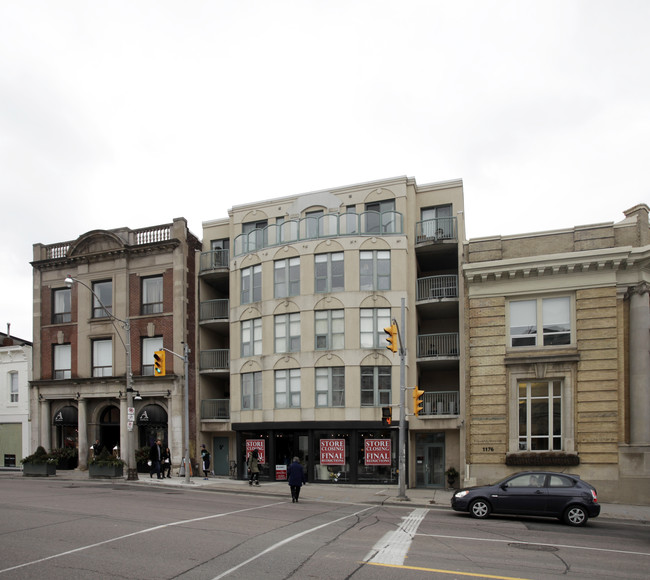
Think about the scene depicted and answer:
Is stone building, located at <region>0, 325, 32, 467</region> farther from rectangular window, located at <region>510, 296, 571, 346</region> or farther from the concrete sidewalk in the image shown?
rectangular window, located at <region>510, 296, 571, 346</region>

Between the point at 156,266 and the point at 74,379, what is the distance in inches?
330

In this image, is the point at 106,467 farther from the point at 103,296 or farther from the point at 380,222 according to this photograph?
the point at 380,222

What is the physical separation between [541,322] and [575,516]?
1059 centimetres

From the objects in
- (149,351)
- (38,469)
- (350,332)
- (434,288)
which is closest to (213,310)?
(149,351)

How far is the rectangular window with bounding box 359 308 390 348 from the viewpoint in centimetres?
3123

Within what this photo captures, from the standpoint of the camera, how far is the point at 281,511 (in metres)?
19.8

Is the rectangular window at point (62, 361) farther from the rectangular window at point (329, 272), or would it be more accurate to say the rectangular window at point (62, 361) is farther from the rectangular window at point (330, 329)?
the rectangular window at point (329, 272)

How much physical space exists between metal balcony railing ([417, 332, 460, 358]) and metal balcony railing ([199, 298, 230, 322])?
38.7 feet

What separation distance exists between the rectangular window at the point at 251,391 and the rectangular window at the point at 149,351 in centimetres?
600

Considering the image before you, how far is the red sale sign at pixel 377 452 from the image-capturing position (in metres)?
30.5

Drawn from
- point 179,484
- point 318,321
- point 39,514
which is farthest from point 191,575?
point 318,321

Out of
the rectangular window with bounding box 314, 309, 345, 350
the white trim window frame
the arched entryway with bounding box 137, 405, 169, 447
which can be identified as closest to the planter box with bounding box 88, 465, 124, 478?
the arched entryway with bounding box 137, 405, 169, 447

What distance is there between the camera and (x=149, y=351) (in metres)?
37.3

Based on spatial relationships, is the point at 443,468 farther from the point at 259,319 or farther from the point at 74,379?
the point at 74,379
